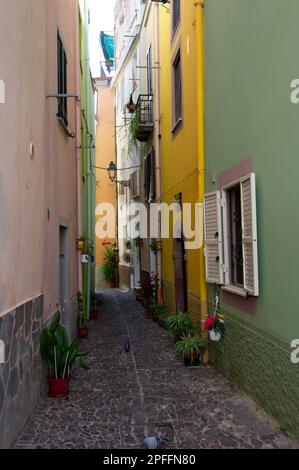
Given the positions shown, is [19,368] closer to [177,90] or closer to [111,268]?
[177,90]

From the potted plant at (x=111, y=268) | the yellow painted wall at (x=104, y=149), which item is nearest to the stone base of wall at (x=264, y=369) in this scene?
the potted plant at (x=111, y=268)

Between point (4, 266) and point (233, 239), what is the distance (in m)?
3.46

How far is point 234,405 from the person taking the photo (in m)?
5.78

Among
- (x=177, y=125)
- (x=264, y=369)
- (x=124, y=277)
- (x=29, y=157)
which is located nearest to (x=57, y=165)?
(x=29, y=157)

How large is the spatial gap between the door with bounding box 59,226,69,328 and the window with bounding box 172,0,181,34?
16.2 feet

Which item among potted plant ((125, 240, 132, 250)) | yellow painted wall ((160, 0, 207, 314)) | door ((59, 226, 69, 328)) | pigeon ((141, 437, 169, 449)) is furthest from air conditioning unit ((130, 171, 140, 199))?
pigeon ((141, 437, 169, 449))

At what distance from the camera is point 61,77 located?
8.44 m

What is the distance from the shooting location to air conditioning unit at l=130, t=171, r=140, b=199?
17.9 m

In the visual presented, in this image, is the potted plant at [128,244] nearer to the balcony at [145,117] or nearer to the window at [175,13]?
the balcony at [145,117]

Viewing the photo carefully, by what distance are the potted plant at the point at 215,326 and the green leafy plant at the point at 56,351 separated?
6.59 ft

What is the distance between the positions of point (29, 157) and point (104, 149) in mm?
20890

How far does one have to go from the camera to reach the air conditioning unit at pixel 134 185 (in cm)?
1794
